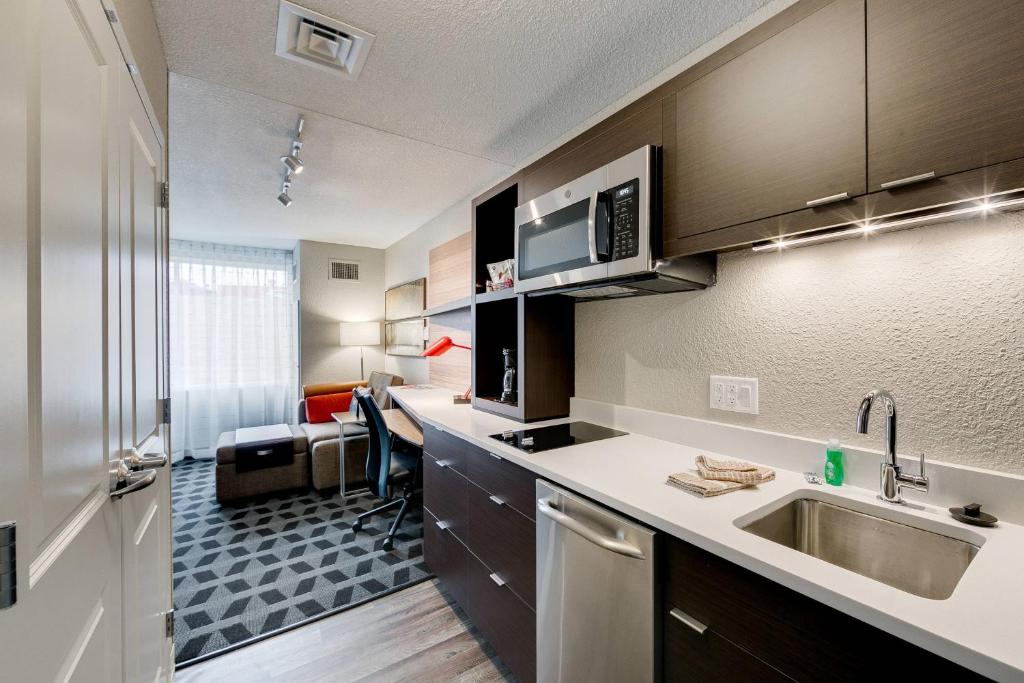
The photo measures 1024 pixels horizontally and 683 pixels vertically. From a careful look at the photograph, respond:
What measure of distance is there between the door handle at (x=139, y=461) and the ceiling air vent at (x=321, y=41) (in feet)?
4.71

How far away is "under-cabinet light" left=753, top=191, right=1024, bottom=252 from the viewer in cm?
89

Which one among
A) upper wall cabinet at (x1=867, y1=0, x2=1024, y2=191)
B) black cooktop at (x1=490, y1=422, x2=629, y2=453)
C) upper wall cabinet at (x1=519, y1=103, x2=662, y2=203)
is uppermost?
upper wall cabinet at (x1=519, y1=103, x2=662, y2=203)

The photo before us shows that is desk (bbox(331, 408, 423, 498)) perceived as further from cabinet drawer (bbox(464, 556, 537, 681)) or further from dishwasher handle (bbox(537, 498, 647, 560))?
dishwasher handle (bbox(537, 498, 647, 560))

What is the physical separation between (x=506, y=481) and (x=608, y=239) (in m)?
0.94

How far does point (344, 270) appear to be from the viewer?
5.04m

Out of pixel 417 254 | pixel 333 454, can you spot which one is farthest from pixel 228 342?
pixel 417 254

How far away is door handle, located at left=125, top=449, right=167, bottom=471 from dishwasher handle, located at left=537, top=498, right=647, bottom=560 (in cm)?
108

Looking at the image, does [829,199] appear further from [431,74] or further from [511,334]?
[511,334]

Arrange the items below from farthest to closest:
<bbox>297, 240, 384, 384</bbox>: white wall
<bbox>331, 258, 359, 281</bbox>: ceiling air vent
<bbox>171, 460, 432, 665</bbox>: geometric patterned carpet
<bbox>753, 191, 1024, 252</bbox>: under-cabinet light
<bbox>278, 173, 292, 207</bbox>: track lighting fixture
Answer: <bbox>331, 258, 359, 281</bbox>: ceiling air vent → <bbox>297, 240, 384, 384</bbox>: white wall → <bbox>278, 173, 292, 207</bbox>: track lighting fixture → <bbox>171, 460, 432, 665</bbox>: geometric patterned carpet → <bbox>753, 191, 1024, 252</bbox>: under-cabinet light

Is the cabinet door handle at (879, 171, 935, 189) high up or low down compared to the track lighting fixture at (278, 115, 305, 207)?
down

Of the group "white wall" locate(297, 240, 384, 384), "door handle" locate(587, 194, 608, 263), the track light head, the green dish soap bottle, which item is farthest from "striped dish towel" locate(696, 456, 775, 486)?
"white wall" locate(297, 240, 384, 384)

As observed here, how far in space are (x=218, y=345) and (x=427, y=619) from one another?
419 centimetres

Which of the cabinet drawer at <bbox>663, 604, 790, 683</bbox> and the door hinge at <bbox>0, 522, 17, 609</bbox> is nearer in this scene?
the door hinge at <bbox>0, 522, 17, 609</bbox>

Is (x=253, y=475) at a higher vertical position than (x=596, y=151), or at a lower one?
lower
